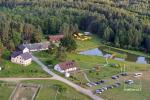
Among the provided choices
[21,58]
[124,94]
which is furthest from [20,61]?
[124,94]

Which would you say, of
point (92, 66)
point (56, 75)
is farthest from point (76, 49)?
point (56, 75)

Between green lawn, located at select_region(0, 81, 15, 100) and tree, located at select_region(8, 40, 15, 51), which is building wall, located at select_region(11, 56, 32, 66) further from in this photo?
green lawn, located at select_region(0, 81, 15, 100)

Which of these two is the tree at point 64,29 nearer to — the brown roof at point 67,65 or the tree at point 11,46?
the tree at point 11,46

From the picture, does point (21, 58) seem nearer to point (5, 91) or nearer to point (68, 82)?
point (68, 82)

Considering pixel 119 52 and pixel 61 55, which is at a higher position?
pixel 61 55

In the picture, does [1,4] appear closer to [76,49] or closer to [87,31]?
[87,31]

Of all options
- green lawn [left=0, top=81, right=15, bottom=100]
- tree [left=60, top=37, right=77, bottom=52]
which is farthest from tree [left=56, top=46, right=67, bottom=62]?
green lawn [left=0, top=81, right=15, bottom=100]

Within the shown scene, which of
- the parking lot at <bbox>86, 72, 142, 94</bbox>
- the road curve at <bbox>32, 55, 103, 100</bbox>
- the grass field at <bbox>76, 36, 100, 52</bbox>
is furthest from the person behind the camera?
the grass field at <bbox>76, 36, 100, 52</bbox>

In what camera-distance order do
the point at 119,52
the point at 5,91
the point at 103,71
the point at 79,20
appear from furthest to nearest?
the point at 79,20 < the point at 119,52 < the point at 103,71 < the point at 5,91

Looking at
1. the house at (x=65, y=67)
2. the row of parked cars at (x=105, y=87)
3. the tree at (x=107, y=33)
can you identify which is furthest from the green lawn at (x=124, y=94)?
the tree at (x=107, y=33)
